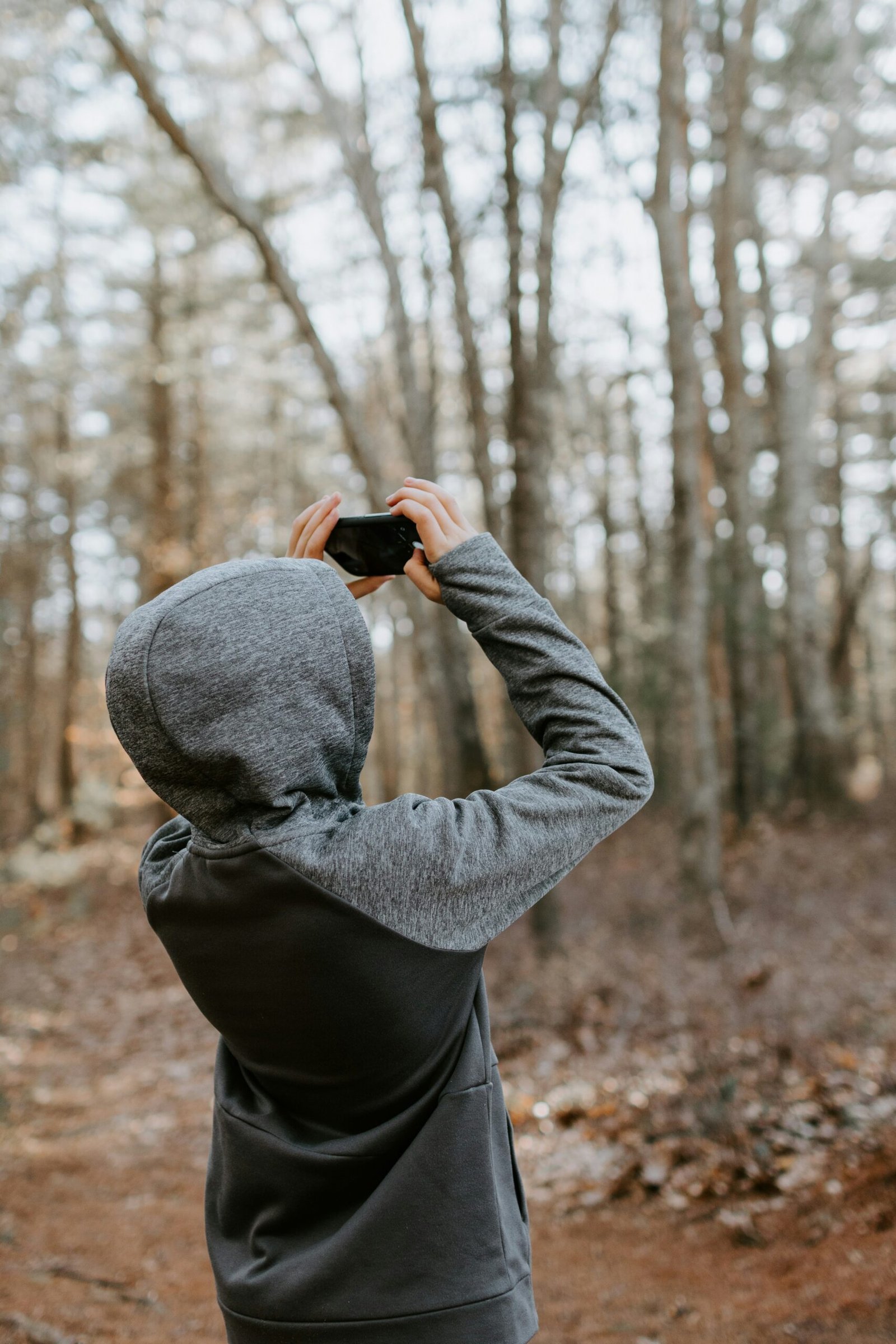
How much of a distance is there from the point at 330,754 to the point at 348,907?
0.25 metres

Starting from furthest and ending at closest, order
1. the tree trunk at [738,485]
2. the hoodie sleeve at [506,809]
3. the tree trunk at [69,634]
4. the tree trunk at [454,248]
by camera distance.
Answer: the tree trunk at [69,634]
the tree trunk at [738,485]
the tree trunk at [454,248]
the hoodie sleeve at [506,809]

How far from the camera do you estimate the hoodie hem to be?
1.49 meters

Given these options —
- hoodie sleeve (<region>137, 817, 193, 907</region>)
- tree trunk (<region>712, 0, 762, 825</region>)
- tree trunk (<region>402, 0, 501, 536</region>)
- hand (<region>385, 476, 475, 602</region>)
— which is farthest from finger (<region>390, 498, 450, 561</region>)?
tree trunk (<region>712, 0, 762, 825</region>)

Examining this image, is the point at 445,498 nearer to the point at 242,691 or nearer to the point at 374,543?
the point at 374,543

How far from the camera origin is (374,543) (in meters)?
1.92

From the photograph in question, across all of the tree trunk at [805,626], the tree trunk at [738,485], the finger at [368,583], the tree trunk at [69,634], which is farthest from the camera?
the tree trunk at [69,634]

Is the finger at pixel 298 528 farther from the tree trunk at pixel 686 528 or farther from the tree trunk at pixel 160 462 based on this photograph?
the tree trunk at pixel 160 462

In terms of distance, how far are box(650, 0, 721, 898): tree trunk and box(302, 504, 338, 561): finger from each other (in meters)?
7.64

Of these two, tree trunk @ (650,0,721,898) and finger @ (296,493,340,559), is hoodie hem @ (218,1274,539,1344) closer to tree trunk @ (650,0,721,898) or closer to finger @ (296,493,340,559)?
finger @ (296,493,340,559)

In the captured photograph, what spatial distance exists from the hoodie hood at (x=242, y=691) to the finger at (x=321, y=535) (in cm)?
32

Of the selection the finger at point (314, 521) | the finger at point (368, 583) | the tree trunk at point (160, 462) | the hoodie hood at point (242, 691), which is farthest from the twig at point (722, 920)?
the tree trunk at point (160, 462)

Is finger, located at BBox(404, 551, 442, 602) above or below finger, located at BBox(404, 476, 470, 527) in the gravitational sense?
below

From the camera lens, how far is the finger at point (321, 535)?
1892 mm

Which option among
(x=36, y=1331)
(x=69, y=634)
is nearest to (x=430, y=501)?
(x=36, y=1331)
